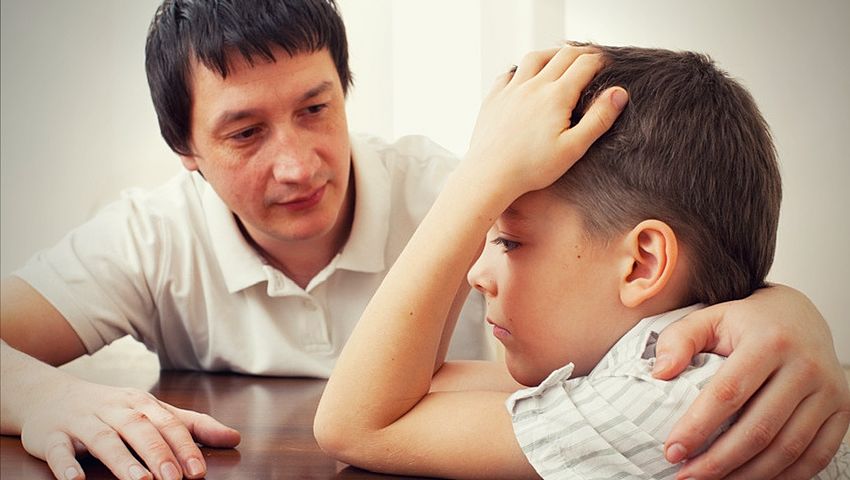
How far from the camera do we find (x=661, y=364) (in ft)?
2.27

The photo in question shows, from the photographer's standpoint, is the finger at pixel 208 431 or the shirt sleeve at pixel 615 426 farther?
the finger at pixel 208 431

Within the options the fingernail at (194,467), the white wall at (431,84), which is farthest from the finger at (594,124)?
the white wall at (431,84)

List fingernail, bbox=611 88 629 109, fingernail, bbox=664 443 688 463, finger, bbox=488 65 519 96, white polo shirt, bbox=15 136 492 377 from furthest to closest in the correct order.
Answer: white polo shirt, bbox=15 136 492 377 < finger, bbox=488 65 519 96 < fingernail, bbox=611 88 629 109 < fingernail, bbox=664 443 688 463

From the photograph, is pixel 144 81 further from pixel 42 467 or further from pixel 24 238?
pixel 42 467

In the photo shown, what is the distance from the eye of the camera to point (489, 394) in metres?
0.78

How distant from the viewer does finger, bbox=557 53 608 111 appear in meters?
0.78

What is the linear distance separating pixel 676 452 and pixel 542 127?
Answer: 0.86ft

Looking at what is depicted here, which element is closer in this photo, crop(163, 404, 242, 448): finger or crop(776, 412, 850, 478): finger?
crop(776, 412, 850, 478): finger

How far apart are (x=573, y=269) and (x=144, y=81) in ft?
5.79

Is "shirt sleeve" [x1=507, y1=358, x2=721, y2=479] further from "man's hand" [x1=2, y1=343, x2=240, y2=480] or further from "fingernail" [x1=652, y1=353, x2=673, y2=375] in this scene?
"man's hand" [x1=2, y1=343, x2=240, y2=480]

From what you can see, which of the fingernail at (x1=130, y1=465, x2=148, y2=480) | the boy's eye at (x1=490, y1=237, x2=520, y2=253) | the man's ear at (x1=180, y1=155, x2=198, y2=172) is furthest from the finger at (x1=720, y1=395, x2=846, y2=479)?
the man's ear at (x1=180, y1=155, x2=198, y2=172)

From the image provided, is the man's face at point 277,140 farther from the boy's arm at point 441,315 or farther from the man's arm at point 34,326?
the boy's arm at point 441,315

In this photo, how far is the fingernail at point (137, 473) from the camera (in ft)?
2.63

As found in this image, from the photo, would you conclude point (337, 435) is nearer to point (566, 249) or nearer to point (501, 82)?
point (566, 249)
